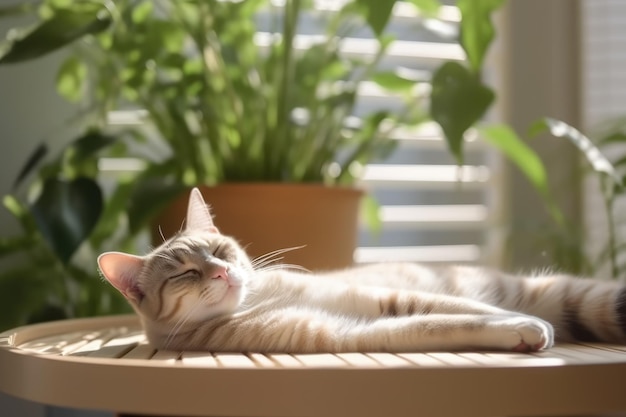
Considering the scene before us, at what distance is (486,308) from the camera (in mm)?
890

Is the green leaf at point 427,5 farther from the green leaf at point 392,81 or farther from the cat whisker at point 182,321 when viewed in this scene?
the cat whisker at point 182,321

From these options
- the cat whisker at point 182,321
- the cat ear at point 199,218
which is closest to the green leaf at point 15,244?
the cat ear at point 199,218

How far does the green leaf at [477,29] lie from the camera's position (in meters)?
1.05

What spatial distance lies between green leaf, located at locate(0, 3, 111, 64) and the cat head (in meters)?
0.37

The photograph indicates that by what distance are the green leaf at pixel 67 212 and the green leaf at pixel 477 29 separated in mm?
593

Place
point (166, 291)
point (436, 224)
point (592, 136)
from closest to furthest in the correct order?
point (166, 291)
point (592, 136)
point (436, 224)

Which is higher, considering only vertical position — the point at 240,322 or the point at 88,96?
the point at 88,96

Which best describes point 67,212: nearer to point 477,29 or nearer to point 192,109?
point 192,109

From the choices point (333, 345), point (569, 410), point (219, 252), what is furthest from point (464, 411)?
point (219, 252)

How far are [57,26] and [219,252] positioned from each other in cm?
44

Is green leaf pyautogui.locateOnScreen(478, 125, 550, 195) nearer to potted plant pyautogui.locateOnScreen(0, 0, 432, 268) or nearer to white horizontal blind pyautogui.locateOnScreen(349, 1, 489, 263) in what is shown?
potted plant pyautogui.locateOnScreen(0, 0, 432, 268)

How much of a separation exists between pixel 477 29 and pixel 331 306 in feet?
1.46

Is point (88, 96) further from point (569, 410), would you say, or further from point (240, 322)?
point (569, 410)

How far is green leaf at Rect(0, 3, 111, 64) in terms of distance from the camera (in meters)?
1.08
